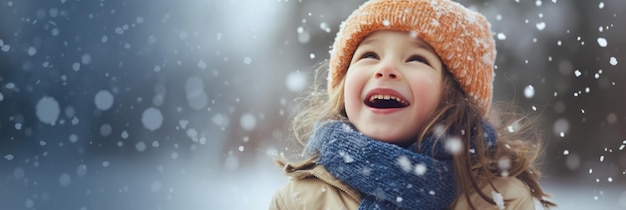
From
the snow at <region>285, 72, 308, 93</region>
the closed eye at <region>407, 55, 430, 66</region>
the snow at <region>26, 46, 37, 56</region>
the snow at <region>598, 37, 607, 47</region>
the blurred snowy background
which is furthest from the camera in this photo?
the snow at <region>26, 46, 37, 56</region>

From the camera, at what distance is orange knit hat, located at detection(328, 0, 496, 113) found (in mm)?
1433

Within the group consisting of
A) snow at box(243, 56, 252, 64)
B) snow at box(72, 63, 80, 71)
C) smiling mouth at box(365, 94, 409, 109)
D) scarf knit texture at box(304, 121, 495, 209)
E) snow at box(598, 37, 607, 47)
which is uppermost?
smiling mouth at box(365, 94, 409, 109)

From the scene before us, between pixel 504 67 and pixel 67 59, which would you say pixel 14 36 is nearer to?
pixel 67 59

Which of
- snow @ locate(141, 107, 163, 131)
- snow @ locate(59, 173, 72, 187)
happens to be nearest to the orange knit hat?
snow @ locate(59, 173, 72, 187)

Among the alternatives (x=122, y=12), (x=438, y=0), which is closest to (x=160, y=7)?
(x=122, y=12)

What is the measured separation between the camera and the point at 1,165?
5.43 meters

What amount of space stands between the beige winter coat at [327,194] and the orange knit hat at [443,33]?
24 centimetres

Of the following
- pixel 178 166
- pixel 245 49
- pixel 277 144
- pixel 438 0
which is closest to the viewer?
pixel 438 0

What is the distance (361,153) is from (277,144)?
3839 millimetres

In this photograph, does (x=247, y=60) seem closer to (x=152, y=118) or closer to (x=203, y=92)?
(x=203, y=92)

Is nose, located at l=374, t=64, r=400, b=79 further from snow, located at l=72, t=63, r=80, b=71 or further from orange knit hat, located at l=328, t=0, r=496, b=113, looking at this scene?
snow, located at l=72, t=63, r=80, b=71

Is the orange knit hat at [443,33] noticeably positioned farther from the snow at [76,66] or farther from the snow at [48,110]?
the snow at [48,110]

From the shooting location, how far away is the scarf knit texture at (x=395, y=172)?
133cm

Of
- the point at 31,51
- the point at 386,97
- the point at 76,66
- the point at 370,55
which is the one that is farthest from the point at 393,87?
the point at 76,66
